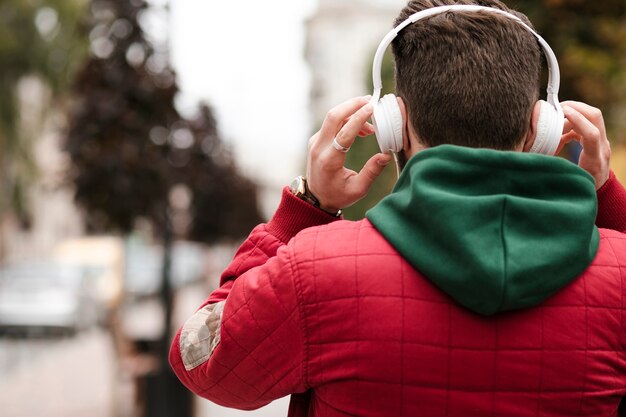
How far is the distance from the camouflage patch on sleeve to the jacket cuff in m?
0.18

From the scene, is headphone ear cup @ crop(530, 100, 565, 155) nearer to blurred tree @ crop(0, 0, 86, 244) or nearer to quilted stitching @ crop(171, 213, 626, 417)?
quilted stitching @ crop(171, 213, 626, 417)

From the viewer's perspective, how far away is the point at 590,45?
9555 millimetres

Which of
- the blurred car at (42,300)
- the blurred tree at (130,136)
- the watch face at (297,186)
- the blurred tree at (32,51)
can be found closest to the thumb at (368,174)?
the watch face at (297,186)

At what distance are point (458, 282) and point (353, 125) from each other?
0.41m

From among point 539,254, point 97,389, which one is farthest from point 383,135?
point 97,389

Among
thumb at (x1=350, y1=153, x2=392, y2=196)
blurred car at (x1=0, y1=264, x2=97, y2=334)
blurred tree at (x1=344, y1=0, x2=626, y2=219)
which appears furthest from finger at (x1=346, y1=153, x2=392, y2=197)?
blurred car at (x1=0, y1=264, x2=97, y2=334)

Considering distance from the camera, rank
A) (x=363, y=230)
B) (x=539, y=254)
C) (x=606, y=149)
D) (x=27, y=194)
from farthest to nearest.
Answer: (x=27, y=194) < (x=606, y=149) < (x=363, y=230) < (x=539, y=254)

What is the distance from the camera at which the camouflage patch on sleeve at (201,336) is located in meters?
1.43

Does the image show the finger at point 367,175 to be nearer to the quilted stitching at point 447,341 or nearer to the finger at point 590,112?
the quilted stitching at point 447,341

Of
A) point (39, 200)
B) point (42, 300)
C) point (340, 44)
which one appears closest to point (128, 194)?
point (42, 300)

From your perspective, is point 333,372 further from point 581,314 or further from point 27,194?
point 27,194

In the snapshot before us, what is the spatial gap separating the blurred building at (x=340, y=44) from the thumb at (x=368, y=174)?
57829 mm

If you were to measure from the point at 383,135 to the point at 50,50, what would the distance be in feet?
90.0

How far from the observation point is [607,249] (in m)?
1.34
